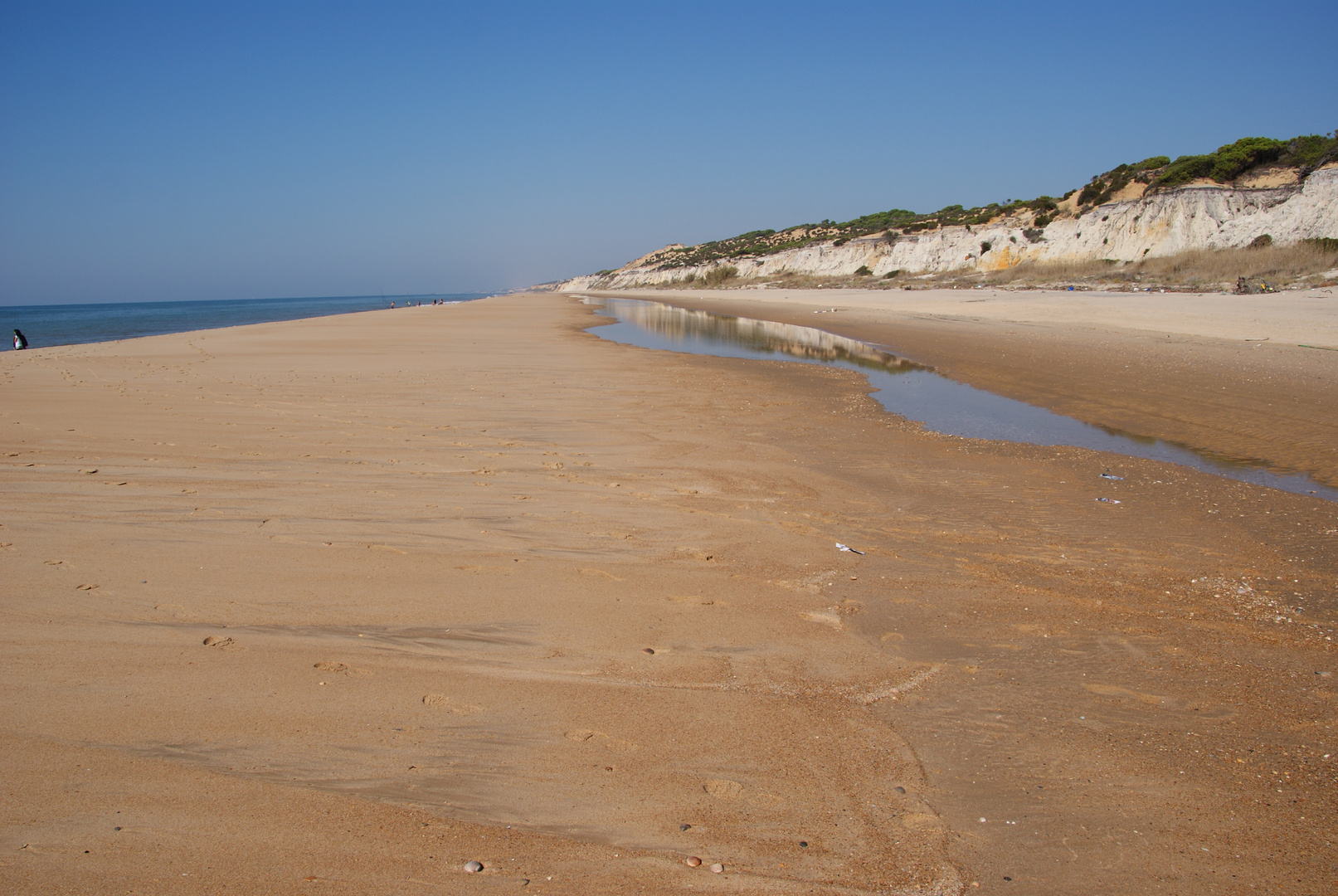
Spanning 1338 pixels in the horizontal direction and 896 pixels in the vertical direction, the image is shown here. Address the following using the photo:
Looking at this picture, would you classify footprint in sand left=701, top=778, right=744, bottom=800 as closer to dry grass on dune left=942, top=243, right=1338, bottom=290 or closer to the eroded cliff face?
dry grass on dune left=942, top=243, right=1338, bottom=290

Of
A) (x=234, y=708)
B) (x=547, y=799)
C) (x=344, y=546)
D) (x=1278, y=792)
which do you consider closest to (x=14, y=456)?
(x=344, y=546)

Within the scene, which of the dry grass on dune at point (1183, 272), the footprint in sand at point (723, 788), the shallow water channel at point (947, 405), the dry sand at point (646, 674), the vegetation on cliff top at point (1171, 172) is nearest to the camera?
the dry sand at point (646, 674)

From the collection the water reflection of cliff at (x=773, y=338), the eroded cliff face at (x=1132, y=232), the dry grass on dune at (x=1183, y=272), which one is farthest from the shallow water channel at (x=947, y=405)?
the eroded cliff face at (x=1132, y=232)

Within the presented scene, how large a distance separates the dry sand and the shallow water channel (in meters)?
0.66

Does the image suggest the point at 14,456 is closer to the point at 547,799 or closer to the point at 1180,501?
the point at 547,799

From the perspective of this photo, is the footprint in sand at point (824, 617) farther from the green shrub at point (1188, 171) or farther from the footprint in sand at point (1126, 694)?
the green shrub at point (1188, 171)

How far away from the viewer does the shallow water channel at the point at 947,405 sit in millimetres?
6781

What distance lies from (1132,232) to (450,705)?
37.1m

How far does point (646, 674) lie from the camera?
9.78 feet

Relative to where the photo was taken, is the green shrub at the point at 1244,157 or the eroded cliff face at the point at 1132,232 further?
the green shrub at the point at 1244,157

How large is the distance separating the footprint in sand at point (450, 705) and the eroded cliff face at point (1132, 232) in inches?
1202

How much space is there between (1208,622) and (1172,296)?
70.8 feet

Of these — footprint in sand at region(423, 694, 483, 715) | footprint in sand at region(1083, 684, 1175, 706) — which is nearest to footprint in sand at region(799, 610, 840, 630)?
footprint in sand at region(1083, 684, 1175, 706)

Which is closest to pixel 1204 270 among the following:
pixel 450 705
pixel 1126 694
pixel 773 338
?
pixel 773 338
